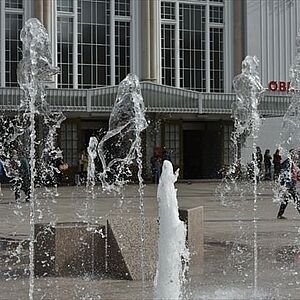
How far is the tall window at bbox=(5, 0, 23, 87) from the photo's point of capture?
35844 millimetres

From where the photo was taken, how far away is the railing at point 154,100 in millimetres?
33781

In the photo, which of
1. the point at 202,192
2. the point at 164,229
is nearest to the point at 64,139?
the point at 202,192

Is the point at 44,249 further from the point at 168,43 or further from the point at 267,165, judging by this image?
the point at 168,43

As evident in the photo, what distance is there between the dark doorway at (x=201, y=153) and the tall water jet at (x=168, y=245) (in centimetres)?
3261

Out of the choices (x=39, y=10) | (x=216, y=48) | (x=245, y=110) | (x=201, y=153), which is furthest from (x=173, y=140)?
(x=39, y=10)

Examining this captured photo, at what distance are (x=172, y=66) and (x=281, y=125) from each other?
21.4 feet

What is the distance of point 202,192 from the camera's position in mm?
29078

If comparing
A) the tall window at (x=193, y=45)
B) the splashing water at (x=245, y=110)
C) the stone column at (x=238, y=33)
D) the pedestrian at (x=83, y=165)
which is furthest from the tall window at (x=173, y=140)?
the pedestrian at (x=83, y=165)

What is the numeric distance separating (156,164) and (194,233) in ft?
Result: 76.1

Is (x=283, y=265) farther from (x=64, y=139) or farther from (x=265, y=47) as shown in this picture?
(x=265, y=47)

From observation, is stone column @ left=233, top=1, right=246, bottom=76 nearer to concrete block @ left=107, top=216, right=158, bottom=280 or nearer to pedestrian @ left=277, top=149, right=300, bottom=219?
pedestrian @ left=277, top=149, right=300, bottom=219

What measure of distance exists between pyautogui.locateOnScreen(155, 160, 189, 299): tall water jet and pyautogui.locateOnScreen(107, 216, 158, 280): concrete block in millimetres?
2288

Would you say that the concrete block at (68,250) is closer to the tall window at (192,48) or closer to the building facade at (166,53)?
the building facade at (166,53)

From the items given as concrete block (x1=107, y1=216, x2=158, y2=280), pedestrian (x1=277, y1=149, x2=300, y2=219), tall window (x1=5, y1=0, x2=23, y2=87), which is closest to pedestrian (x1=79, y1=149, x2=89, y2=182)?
tall window (x1=5, y1=0, x2=23, y2=87)
